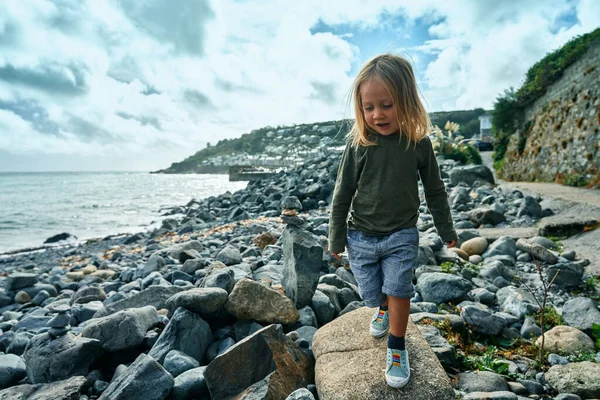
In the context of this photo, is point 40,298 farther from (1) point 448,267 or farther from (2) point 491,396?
(2) point 491,396

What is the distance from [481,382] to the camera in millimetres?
2307

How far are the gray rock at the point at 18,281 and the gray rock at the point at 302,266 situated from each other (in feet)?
18.8

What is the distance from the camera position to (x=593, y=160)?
35.8 ft

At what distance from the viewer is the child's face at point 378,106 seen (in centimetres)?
224

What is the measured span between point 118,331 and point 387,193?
237 cm

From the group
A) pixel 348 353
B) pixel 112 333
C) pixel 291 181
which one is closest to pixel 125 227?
pixel 291 181

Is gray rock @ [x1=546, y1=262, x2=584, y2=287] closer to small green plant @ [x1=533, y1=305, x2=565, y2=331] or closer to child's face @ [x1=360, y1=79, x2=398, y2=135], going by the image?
small green plant @ [x1=533, y1=305, x2=565, y2=331]

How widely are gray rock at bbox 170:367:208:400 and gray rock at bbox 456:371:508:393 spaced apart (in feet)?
5.43

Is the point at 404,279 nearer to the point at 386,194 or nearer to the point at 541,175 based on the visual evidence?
the point at 386,194

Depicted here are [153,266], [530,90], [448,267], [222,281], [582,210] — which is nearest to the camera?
[222,281]

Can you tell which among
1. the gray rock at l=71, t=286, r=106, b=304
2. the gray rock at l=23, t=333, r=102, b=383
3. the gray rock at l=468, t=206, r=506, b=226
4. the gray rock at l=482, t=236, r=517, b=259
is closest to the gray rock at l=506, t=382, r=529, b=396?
the gray rock at l=23, t=333, r=102, b=383

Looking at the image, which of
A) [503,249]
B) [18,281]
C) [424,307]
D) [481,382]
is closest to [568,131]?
[503,249]

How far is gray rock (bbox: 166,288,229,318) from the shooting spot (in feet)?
9.82

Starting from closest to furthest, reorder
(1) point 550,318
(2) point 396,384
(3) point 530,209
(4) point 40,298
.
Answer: (2) point 396,384
(1) point 550,318
(4) point 40,298
(3) point 530,209
